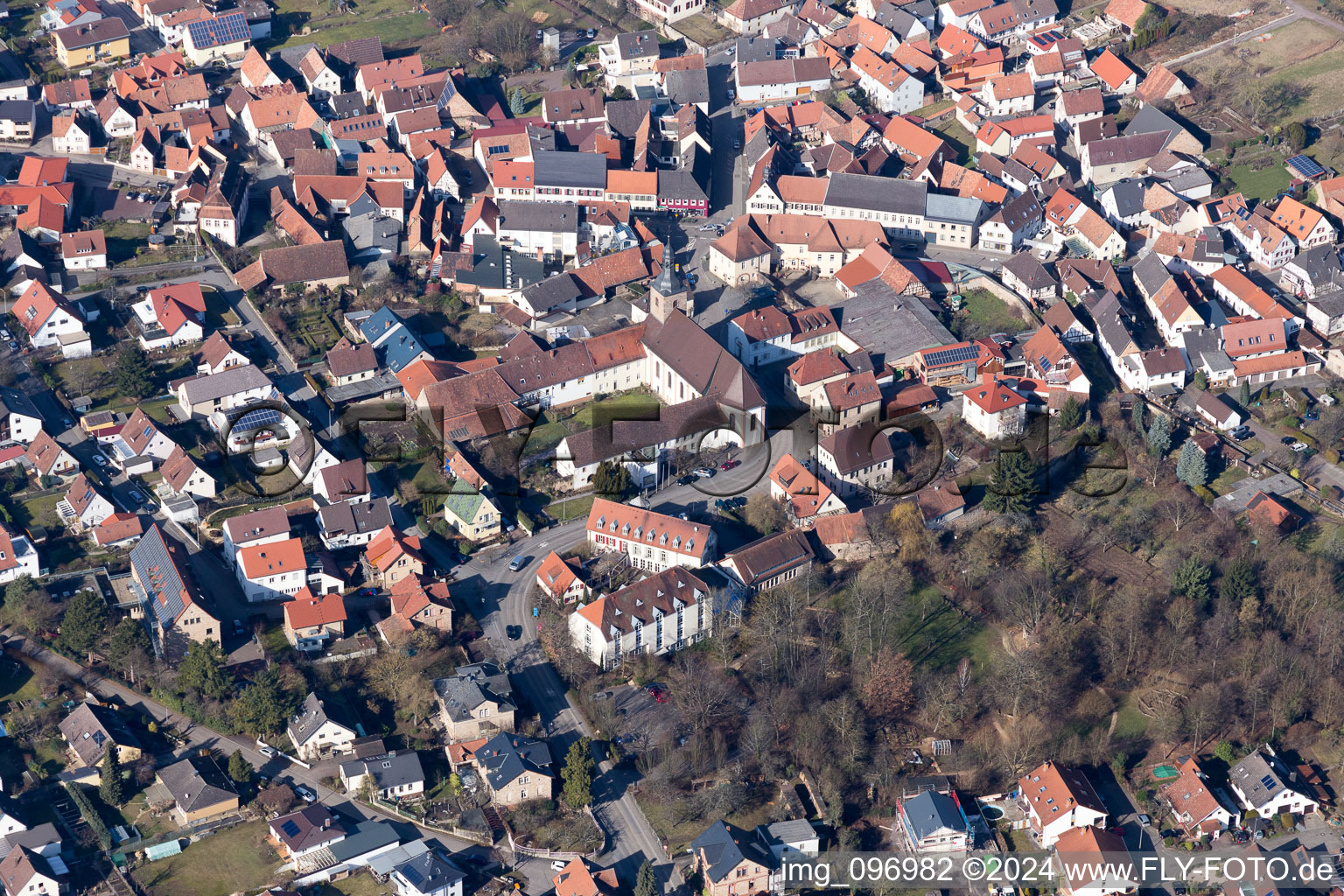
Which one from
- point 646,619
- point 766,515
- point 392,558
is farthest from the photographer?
point 766,515

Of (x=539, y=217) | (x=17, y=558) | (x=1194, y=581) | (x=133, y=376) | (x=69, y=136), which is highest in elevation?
Answer: (x=69, y=136)

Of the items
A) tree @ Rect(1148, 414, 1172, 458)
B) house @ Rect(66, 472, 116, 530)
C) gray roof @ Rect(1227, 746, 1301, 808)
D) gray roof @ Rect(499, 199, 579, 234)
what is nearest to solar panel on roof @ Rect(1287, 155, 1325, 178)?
tree @ Rect(1148, 414, 1172, 458)

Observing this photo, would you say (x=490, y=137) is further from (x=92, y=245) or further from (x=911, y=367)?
(x=911, y=367)

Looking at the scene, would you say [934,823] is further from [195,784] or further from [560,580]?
[195,784]

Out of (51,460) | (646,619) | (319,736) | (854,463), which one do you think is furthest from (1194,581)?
(51,460)

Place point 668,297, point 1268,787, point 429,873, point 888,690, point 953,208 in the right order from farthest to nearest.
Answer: point 953,208 < point 668,297 < point 888,690 < point 1268,787 < point 429,873

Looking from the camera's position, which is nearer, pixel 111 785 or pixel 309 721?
pixel 111 785

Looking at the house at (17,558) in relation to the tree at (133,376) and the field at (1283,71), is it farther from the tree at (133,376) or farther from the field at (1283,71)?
the field at (1283,71)
